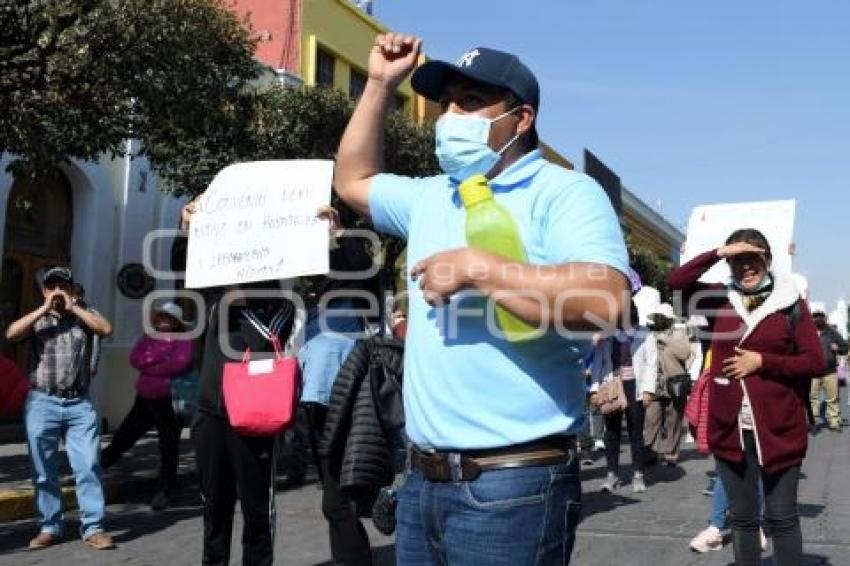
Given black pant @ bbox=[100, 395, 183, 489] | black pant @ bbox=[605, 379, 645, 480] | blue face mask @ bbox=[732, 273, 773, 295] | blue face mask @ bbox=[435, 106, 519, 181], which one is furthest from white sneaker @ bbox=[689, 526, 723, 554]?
blue face mask @ bbox=[435, 106, 519, 181]

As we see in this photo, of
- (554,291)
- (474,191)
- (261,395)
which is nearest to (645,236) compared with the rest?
(261,395)

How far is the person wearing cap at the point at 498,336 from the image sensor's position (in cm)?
191

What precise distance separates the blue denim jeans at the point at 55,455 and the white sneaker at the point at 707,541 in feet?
12.7

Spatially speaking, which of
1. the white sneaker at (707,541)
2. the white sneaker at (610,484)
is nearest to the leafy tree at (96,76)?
the white sneaker at (610,484)

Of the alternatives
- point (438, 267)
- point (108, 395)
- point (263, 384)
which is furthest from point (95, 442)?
point (108, 395)

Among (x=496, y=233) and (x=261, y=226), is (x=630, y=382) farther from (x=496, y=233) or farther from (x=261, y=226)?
(x=496, y=233)

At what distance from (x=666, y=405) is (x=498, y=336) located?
30.6 ft

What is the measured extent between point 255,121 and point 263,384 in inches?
348

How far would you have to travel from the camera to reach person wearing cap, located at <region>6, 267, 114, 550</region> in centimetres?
642

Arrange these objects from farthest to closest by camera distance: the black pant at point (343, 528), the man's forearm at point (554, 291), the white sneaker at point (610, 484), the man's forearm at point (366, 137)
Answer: the white sneaker at point (610, 484) → the black pant at point (343, 528) → the man's forearm at point (366, 137) → the man's forearm at point (554, 291)

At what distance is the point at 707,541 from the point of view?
20.4 feet

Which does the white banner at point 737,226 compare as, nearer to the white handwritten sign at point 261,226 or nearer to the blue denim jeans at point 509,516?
the white handwritten sign at point 261,226

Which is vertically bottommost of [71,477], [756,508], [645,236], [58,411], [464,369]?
[71,477]

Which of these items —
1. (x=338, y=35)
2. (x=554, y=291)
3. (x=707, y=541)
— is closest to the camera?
(x=554, y=291)
